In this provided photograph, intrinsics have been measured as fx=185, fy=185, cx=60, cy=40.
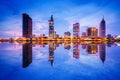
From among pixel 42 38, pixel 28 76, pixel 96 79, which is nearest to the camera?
pixel 96 79

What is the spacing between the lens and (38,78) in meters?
11.0

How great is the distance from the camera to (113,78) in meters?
10.9

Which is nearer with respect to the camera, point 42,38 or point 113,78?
point 113,78

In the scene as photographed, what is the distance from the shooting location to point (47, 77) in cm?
1140

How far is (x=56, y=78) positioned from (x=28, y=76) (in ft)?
6.00

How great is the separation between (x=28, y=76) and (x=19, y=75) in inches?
28.5

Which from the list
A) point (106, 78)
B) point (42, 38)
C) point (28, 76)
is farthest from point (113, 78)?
point (42, 38)

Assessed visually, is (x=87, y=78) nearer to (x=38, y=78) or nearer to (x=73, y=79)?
(x=73, y=79)

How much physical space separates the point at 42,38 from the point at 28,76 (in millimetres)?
189102

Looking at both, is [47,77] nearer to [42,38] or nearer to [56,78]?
[56,78]

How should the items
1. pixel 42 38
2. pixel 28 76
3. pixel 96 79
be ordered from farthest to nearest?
1. pixel 42 38
2. pixel 28 76
3. pixel 96 79

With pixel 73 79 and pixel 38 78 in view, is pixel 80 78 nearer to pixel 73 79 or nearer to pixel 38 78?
pixel 73 79

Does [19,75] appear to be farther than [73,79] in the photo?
Yes

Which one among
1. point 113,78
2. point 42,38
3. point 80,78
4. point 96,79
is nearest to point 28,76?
point 80,78
